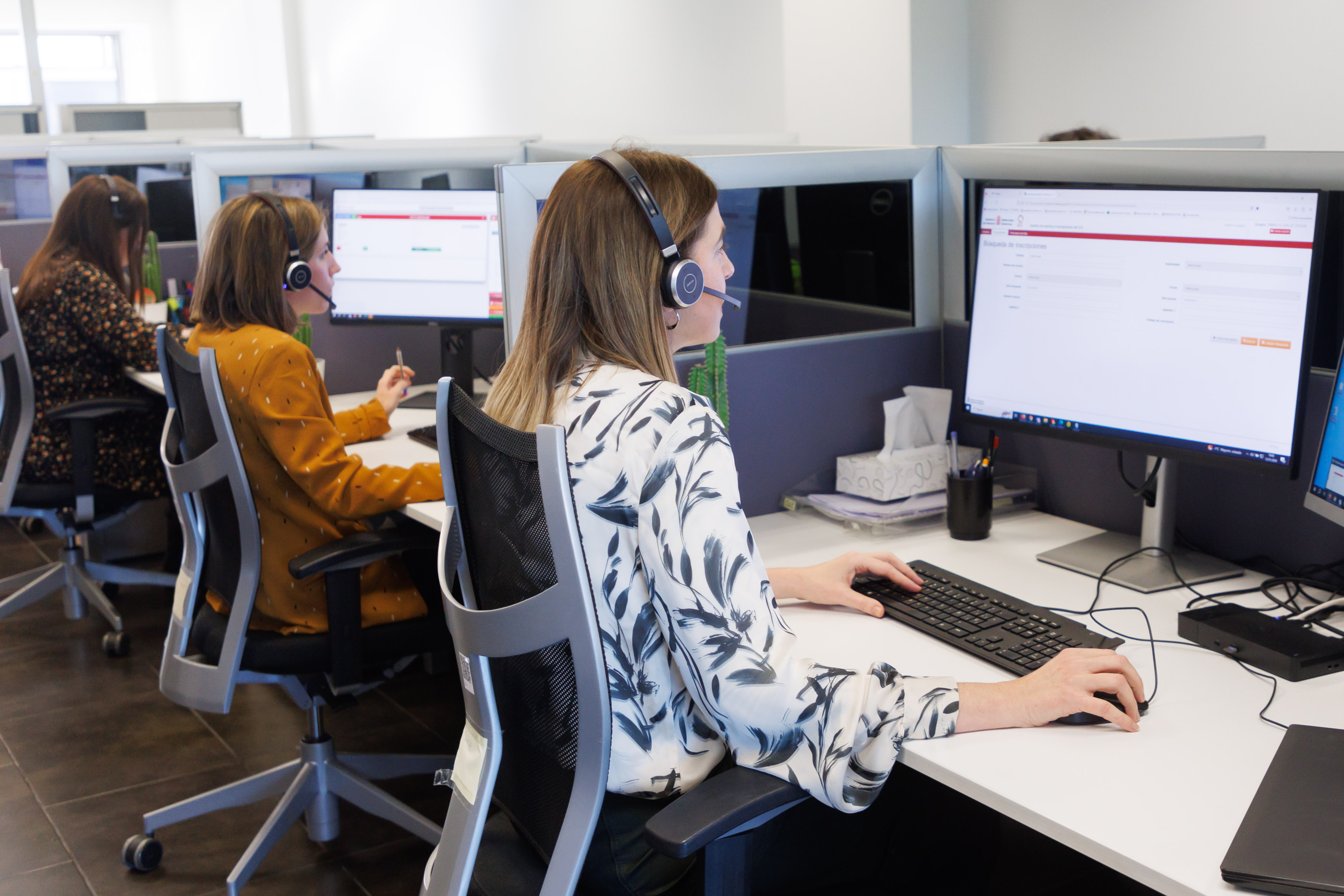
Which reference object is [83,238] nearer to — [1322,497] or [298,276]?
[298,276]

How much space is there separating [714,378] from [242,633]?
876mm

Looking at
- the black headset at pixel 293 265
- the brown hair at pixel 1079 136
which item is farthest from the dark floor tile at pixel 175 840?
the brown hair at pixel 1079 136

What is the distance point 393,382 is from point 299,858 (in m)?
0.96

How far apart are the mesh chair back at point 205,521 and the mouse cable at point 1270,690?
4.65 ft

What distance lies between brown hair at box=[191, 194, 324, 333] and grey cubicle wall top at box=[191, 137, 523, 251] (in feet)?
2.18

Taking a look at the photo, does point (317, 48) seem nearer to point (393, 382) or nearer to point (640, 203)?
point (393, 382)

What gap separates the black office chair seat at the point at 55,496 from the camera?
3057mm

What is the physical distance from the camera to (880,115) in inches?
157

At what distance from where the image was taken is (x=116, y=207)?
3.15 meters

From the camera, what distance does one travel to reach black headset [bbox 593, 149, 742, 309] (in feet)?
3.94

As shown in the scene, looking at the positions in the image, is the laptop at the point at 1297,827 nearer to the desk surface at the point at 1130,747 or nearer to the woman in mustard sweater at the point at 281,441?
the desk surface at the point at 1130,747

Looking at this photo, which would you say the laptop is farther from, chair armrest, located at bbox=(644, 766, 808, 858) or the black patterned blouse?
the black patterned blouse

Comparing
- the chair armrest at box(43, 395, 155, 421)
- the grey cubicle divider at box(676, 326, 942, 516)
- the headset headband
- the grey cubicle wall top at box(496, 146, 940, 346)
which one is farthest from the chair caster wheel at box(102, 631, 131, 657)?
the headset headband

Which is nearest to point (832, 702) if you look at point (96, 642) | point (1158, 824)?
point (1158, 824)
